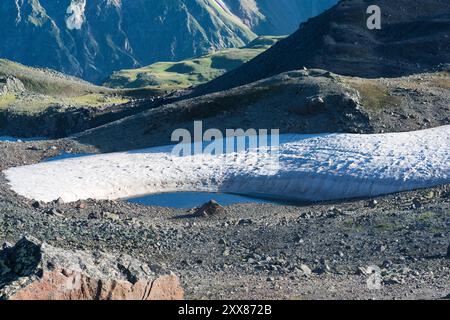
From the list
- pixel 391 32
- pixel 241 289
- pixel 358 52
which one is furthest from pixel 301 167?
pixel 391 32

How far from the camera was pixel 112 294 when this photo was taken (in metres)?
14.4

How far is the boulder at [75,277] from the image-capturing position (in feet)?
45.2

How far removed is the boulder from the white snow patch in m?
27.9

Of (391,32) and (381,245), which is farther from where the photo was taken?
(391,32)

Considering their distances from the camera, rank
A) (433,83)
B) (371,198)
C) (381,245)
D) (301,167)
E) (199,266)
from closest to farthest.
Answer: (199,266)
(381,245)
(371,198)
(301,167)
(433,83)

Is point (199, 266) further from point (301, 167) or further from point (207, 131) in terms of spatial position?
point (207, 131)

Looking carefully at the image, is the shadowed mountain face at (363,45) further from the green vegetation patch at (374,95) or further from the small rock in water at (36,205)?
the small rock in water at (36,205)

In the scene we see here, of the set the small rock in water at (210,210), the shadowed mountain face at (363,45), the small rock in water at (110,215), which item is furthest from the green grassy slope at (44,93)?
the small rock in water at (110,215)

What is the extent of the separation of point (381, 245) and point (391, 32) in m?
81.5

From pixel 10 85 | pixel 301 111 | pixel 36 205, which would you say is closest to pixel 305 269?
pixel 36 205

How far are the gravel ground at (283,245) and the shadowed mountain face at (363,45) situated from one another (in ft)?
186

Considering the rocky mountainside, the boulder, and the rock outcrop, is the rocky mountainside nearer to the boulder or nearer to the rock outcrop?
the boulder

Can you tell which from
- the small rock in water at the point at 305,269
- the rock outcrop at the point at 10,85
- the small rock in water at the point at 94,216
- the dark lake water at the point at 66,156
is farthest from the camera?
the rock outcrop at the point at 10,85
